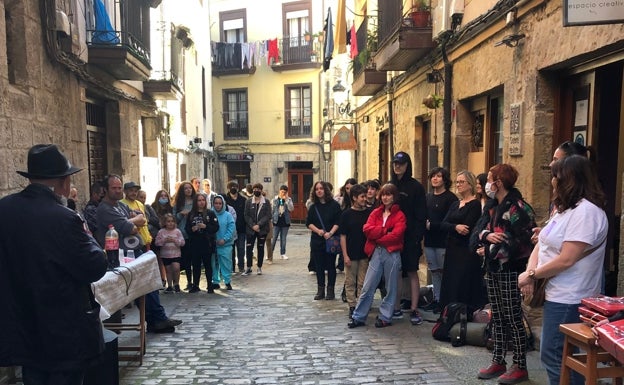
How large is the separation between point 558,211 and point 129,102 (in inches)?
371

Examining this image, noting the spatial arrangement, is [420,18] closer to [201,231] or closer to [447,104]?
[447,104]

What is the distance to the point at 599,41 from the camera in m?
3.90

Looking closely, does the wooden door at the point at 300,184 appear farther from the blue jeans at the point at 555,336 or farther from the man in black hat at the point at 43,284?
the man in black hat at the point at 43,284

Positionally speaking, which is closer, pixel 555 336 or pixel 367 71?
pixel 555 336

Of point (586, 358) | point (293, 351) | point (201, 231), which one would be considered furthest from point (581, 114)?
point (201, 231)

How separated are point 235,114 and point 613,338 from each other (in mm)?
24011

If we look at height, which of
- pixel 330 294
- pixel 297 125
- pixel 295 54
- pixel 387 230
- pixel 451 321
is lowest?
pixel 330 294

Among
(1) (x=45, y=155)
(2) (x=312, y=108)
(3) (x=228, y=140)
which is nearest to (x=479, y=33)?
(1) (x=45, y=155)

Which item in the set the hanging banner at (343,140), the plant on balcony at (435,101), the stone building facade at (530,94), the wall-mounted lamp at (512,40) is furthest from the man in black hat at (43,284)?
the hanging banner at (343,140)

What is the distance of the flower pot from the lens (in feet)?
25.9

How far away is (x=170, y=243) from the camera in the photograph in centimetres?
705

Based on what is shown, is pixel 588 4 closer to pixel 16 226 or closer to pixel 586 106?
pixel 586 106

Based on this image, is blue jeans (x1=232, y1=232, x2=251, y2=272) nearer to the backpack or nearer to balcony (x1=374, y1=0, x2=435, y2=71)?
balcony (x1=374, y1=0, x2=435, y2=71)

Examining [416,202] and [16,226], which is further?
[416,202]
